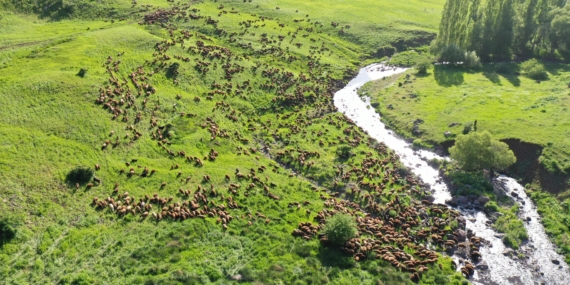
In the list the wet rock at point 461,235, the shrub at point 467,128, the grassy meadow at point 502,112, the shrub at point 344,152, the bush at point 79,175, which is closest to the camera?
the bush at point 79,175

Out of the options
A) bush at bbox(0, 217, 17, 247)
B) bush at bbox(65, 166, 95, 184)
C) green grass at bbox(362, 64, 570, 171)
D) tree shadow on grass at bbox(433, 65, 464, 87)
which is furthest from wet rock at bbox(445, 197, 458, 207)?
bush at bbox(0, 217, 17, 247)

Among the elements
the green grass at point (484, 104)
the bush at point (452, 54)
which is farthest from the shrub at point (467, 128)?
the bush at point (452, 54)

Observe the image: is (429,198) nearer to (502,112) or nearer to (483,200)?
(483,200)

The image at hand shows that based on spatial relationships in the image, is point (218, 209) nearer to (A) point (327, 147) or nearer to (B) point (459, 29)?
(A) point (327, 147)

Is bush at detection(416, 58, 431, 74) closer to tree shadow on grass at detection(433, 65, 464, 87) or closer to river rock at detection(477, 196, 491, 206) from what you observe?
tree shadow on grass at detection(433, 65, 464, 87)

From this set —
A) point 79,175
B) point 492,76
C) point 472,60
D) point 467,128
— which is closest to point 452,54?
point 472,60

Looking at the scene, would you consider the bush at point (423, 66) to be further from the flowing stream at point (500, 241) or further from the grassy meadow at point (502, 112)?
the flowing stream at point (500, 241)
